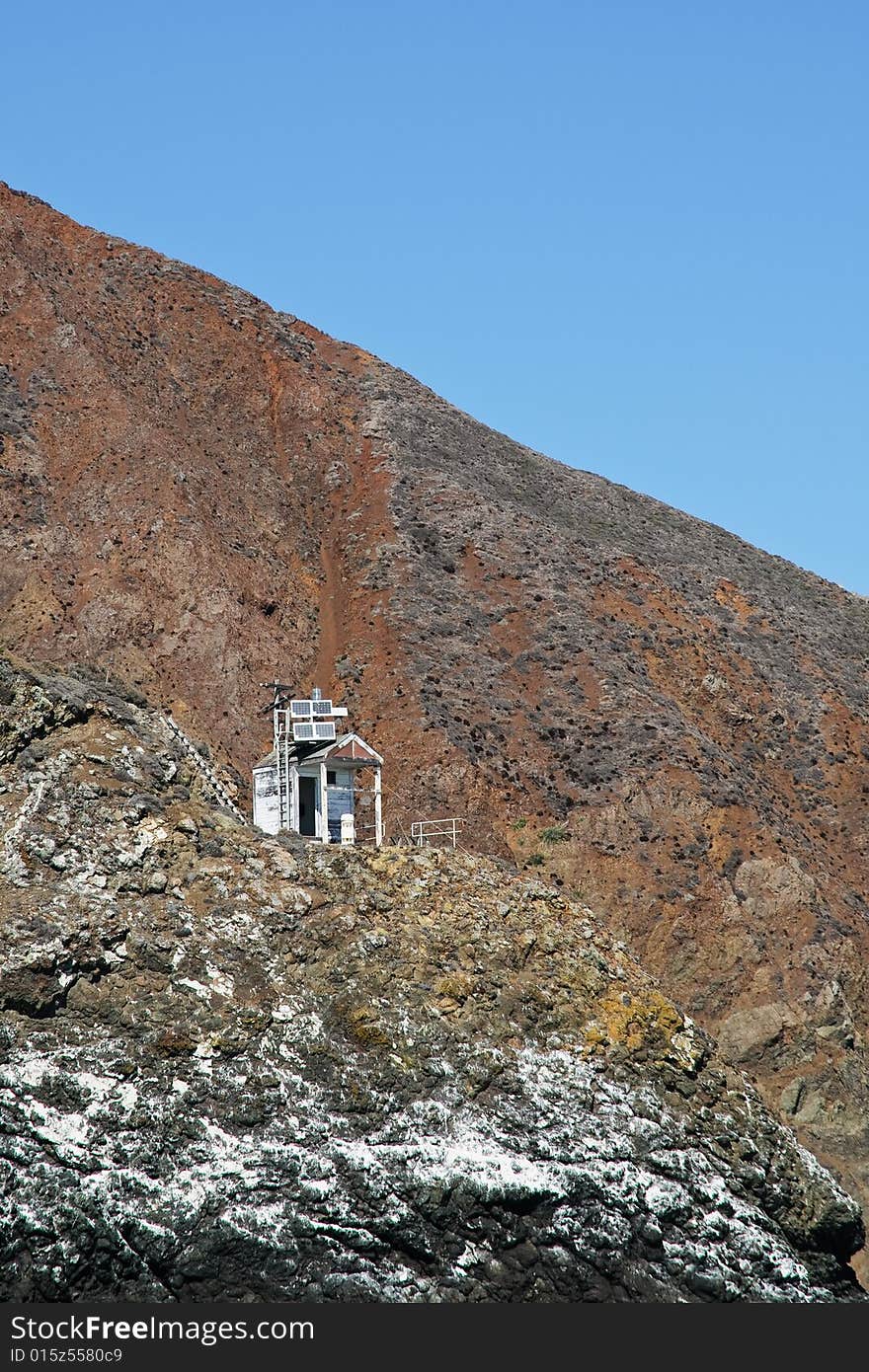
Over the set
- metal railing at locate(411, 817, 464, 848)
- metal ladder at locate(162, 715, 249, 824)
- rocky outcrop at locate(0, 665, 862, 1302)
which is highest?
metal ladder at locate(162, 715, 249, 824)

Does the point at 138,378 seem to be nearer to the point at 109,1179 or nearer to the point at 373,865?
the point at 373,865

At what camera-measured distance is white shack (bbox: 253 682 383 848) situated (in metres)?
48.9

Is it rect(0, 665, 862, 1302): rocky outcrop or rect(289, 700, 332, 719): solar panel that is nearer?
rect(0, 665, 862, 1302): rocky outcrop

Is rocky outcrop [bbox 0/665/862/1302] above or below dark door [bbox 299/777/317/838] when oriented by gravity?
below

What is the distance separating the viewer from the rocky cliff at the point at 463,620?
60.2 metres

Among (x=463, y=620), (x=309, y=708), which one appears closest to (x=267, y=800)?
(x=309, y=708)

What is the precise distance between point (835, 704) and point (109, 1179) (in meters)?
50.2

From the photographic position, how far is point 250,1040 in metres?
39.6

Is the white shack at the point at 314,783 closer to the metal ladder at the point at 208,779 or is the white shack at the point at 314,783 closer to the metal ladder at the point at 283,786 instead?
the metal ladder at the point at 283,786

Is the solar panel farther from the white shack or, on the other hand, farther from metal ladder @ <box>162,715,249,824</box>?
metal ladder @ <box>162,715,249,824</box>

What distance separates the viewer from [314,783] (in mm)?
49719

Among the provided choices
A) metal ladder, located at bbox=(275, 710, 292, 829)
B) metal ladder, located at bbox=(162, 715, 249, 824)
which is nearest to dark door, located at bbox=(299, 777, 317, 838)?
metal ladder, located at bbox=(275, 710, 292, 829)

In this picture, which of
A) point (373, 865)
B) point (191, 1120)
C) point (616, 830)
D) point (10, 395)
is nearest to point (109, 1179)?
point (191, 1120)

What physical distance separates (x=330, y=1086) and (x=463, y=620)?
35.0m
